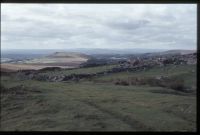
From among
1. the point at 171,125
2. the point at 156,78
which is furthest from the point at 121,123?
the point at 156,78

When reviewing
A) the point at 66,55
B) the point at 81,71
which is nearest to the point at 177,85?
the point at 81,71

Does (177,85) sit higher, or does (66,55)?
(66,55)

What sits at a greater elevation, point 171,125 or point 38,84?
point 38,84

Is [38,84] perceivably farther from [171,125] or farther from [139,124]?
[171,125]

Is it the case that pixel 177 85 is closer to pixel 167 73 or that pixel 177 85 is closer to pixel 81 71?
pixel 167 73

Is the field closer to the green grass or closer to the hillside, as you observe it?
the green grass

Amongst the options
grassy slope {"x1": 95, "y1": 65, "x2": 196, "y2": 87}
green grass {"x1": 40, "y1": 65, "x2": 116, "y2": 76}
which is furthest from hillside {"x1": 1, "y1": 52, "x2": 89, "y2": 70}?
grassy slope {"x1": 95, "y1": 65, "x2": 196, "y2": 87}

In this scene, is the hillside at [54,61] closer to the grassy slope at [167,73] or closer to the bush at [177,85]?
the grassy slope at [167,73]

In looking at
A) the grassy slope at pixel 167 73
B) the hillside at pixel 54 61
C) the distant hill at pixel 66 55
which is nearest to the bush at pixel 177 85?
the grassy slope at pixel 167 73
